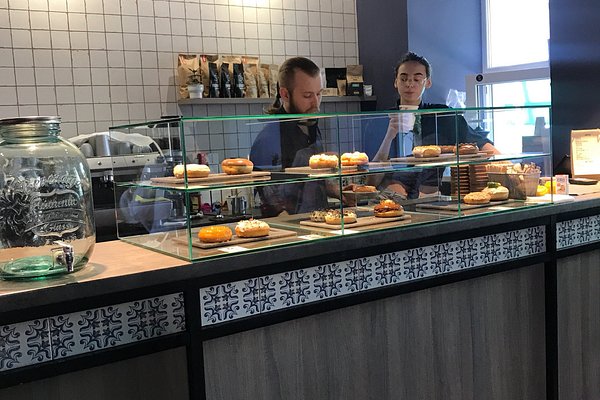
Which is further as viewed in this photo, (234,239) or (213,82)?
(213,82)

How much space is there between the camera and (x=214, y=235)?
1932 mm

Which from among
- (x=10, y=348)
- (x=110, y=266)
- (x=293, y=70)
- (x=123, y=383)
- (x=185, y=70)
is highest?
(x=185, y=70)

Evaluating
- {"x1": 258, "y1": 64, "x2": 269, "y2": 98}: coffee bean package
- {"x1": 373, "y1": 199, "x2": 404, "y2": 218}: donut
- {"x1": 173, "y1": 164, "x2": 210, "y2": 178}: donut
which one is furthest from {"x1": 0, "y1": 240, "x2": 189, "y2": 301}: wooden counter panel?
{"x1": 258, "y1": 64, "x2": 269, "y2": 98}: coffee bean package

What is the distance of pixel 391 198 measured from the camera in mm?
2338

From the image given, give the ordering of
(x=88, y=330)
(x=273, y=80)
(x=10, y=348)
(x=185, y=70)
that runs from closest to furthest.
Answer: (x=10, y=348) → (x=88, y=330) → (x=185, y=70) → (x=273, y=80)

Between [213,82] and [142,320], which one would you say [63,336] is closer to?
[142,320]

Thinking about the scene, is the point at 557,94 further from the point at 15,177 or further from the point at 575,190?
the point at 15,177

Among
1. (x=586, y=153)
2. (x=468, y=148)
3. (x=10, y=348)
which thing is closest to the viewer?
(x=10, y=348)

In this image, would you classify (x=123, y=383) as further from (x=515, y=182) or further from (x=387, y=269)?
(x=515, y=182)

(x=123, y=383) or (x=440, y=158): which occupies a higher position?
(x=440, y=158)

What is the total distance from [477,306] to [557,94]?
7.23 feet

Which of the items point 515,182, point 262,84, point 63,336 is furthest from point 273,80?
point 63,336

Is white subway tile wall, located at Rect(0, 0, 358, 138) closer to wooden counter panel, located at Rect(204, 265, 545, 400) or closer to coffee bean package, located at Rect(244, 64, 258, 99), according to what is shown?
coffee bean package, located at Rect(244, 64, 258, 99)

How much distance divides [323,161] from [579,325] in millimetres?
1510
